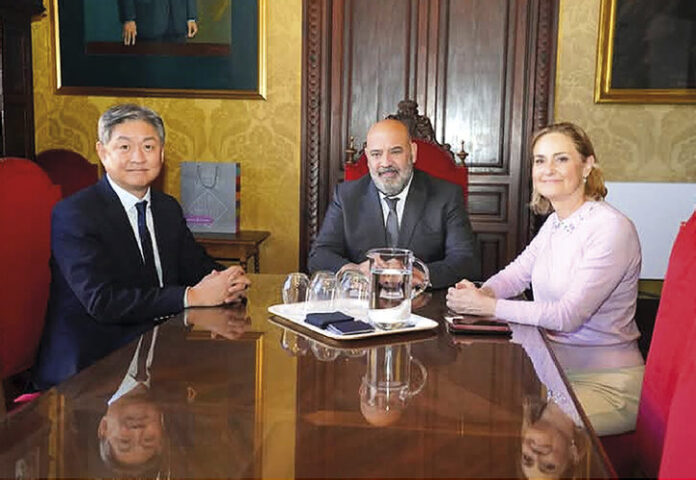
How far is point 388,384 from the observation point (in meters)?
1.34

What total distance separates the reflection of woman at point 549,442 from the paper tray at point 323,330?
48cm

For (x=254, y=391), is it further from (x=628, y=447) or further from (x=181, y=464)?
(x=628, y=447)

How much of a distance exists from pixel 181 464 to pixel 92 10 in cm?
406

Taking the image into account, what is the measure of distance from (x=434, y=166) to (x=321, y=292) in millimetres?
1517

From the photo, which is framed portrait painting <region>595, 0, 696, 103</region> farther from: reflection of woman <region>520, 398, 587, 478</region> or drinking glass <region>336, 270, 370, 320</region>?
reflection of woman <region>520, 398, 587, 478</region>

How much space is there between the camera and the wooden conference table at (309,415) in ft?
3.25

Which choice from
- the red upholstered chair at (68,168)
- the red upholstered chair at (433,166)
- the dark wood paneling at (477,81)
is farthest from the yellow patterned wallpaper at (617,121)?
the red upholstered chair at (68,168)

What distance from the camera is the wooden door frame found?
4.22m

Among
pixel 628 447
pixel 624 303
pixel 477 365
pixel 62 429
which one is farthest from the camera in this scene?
pixel 624 303

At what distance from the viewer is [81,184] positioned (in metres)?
4.21

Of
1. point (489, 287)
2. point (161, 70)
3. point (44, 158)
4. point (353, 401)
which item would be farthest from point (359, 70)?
point (353, 401)

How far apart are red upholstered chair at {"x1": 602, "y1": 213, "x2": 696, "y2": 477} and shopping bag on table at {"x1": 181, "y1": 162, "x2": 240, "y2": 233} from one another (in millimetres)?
2903

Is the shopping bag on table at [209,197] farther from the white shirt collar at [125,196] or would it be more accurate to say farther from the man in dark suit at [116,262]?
the white shirt collar at [125,196]

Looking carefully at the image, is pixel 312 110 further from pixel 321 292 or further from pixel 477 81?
pixel 321 292
